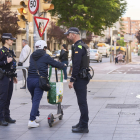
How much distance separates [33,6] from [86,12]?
18755mm

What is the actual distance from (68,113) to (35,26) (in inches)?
165

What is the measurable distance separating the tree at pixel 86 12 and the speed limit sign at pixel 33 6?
17038mm

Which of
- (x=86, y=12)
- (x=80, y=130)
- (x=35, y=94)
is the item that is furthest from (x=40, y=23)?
(x=86, y=12)

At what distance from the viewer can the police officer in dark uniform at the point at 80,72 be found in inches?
261

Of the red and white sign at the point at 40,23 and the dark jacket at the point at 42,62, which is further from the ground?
the red and white sign at the point at 40,23

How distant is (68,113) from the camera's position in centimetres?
894

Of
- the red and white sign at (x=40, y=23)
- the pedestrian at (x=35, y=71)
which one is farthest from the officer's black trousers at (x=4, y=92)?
the red and white sign at (x=40, y=23)

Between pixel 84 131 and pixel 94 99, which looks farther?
pixel 94 99

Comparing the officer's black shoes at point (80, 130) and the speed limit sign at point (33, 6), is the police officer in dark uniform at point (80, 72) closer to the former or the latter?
the officer's black shoes at point (80, 130)

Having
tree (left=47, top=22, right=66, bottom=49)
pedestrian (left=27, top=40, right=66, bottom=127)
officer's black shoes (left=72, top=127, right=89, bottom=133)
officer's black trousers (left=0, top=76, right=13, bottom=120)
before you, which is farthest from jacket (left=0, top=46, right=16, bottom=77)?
tree (left=47, top=22, right=66, bottom=49)

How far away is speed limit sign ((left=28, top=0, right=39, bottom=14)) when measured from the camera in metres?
11.7

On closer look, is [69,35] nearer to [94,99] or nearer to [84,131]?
[84,131]

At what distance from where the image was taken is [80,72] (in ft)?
21.9

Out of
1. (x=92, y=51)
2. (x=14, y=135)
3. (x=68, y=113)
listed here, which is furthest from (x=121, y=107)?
(x=92, y=51)
